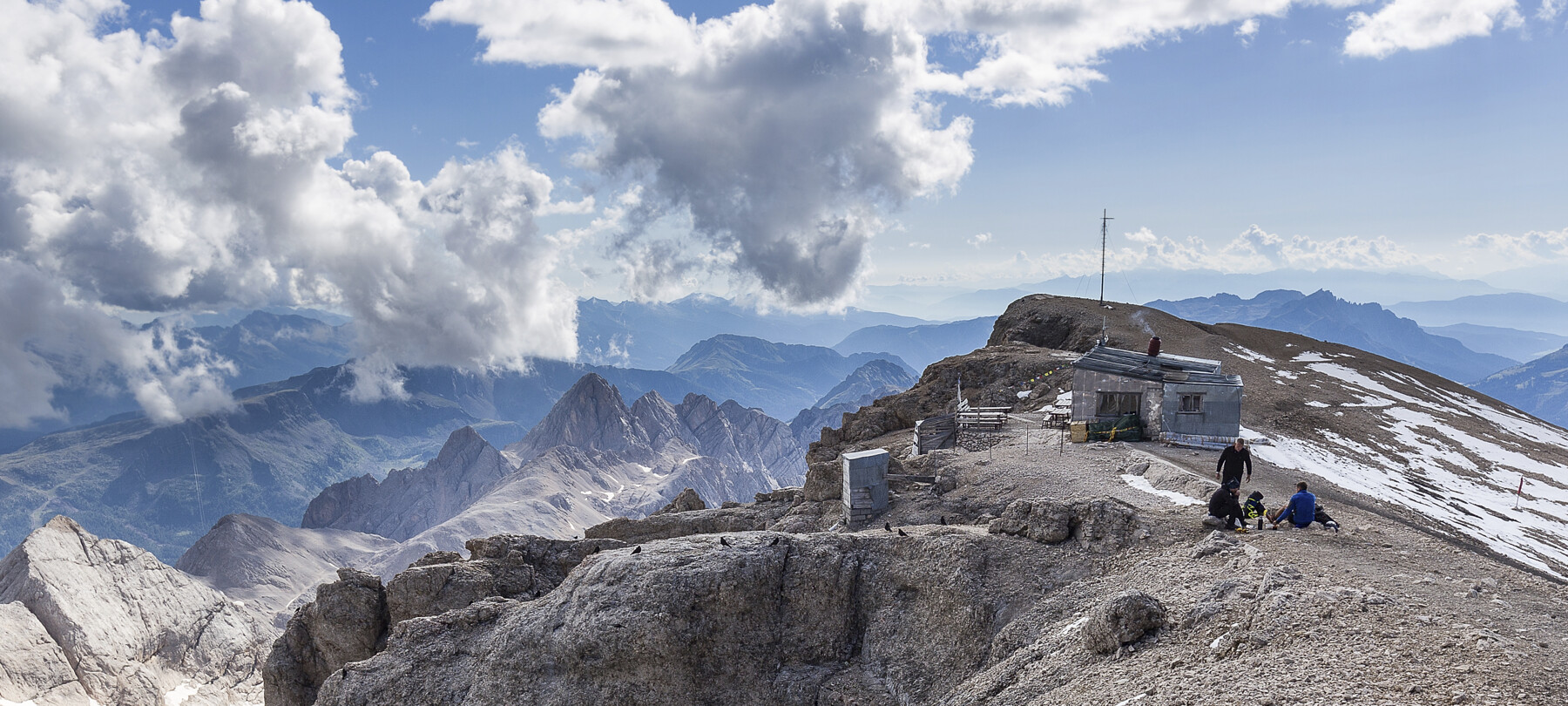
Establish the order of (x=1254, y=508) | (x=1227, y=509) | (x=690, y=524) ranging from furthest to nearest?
(x=690, y=524) < (x=1254, y=508) < (x=1227, y=509)

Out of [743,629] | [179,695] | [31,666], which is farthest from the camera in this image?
[179,695]

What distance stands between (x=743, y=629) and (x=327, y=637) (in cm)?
1942

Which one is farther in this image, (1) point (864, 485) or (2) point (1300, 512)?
(1) point (864, 485)

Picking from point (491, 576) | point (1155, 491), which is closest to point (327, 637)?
point (491, 576)

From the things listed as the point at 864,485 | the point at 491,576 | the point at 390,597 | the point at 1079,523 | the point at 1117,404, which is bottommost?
the point at 390,597

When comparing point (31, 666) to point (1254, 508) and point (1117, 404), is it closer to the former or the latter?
point (1117, 404)

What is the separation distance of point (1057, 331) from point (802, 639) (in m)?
51.7

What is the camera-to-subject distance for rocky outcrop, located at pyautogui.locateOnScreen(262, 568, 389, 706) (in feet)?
97.5

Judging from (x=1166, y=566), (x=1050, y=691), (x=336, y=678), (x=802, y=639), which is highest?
(x=1166, y=566)

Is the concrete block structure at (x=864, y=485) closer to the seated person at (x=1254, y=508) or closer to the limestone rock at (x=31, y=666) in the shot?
the seated person at (x=1254, y=508)

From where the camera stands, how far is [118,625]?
114 m

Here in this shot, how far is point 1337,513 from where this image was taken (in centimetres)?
2341

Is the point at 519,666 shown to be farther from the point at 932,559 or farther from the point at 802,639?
the point at 932,559

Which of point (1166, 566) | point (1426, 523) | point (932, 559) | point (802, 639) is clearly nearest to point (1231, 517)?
point (1166, 566)
